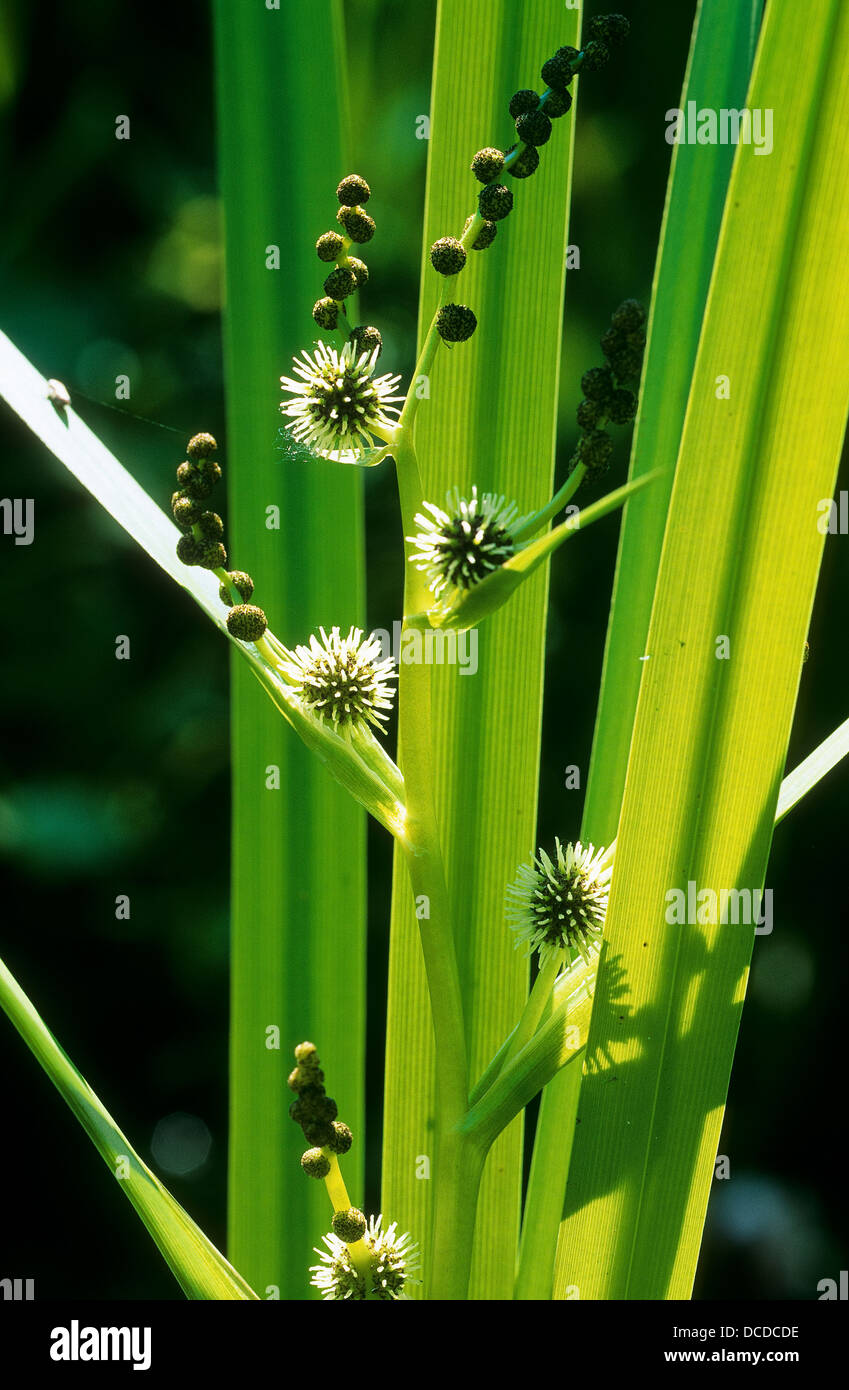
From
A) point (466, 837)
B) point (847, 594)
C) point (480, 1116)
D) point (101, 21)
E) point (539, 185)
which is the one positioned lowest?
point (480, 1116)

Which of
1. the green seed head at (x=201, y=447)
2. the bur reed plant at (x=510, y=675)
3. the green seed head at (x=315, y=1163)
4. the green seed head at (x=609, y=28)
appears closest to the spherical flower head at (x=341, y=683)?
the bur reed plant at (x=510, y=675)

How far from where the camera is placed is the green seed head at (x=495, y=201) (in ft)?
1.61

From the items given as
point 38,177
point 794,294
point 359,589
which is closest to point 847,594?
point 359,589

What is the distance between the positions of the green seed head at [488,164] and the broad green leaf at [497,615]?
7.2 inches

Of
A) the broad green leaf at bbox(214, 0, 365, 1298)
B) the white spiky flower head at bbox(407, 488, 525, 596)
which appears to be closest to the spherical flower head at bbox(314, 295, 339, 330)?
the white spiky flower head at bbox(407, 488, 525, 596)

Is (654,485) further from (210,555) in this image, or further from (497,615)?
(210,555)

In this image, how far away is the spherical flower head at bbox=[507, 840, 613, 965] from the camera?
2.02 feet

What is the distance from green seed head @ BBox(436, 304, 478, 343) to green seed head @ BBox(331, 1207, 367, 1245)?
0.44 m

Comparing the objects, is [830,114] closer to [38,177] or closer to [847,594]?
[847,594]

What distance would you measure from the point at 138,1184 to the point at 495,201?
542mm

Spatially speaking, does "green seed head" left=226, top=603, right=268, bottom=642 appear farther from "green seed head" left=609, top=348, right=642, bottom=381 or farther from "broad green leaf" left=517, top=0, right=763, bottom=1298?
"broad green leaf" left=517, top=0, right=763, bottom=1298

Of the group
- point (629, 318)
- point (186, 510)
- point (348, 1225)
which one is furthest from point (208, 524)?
point (348, 1225)

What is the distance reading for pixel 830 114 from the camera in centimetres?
51
